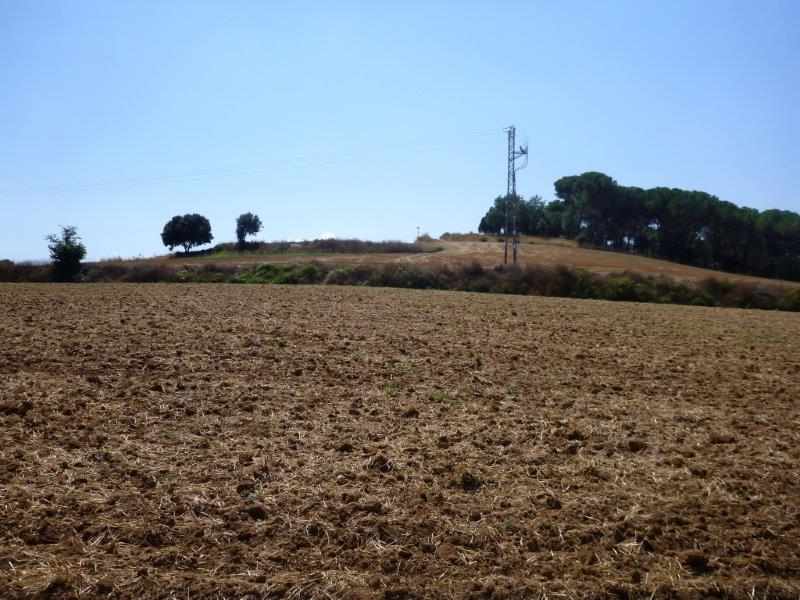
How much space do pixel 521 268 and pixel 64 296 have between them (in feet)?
102

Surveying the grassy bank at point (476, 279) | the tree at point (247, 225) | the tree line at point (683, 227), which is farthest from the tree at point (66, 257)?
the tree line at point (683, 227)

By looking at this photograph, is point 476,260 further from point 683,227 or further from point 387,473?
point 683,227

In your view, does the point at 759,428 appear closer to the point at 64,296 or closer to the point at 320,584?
the point at 320,584

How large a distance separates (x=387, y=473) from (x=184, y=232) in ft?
248

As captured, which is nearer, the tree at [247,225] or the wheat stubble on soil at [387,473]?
the wheat stubble on soil at [387,473]

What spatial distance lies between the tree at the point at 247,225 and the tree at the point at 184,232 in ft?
14.8

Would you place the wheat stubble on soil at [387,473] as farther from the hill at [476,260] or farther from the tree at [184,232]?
the tree at [184,232]

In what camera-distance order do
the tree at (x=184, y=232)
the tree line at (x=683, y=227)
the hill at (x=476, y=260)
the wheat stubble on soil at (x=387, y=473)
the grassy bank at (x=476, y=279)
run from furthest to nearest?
the tree line at (x=683, y=227)
the tree at (x=184, y=232)
the hill at (x=476, y=260)
the grassy bank at (x=476, y=279)
the wheat stubble on soil at (x=387, y=473)

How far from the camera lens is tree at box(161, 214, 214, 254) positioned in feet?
254

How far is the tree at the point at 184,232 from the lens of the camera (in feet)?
254

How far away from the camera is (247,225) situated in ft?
256

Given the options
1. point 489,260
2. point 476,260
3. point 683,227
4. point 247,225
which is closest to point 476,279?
point 476,260

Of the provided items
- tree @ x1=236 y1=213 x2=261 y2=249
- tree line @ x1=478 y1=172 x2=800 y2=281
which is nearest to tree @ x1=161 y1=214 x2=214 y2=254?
tree @ x1=236 y1=213 x2=261 y2=249

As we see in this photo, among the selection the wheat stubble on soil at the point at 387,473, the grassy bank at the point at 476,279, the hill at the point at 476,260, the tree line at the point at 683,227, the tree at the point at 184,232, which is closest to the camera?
the wheat stubble on soil at the point at 387,473
